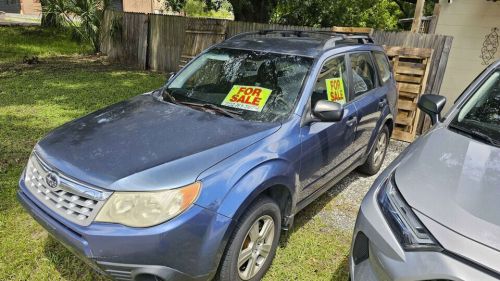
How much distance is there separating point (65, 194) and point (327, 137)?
2.08 m

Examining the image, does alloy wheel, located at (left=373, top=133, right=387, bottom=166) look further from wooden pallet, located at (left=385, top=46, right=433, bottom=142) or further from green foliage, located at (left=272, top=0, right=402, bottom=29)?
green foliage, located at (left=272, top=0, right=402, bottom=29)

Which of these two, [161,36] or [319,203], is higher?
[161,36]

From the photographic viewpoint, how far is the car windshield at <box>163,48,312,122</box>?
3.04 meters

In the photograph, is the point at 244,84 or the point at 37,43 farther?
the point at 37,43

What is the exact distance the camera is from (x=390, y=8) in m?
23.2

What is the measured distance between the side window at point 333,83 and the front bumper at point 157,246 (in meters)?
1.53

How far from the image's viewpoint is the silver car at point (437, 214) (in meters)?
1.69

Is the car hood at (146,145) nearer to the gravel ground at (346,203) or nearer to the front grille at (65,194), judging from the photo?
the front grille at (65,194)

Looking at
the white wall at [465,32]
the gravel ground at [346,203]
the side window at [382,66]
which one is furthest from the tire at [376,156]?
the white wall at [465,32]

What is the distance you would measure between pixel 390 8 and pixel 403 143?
64.5ft

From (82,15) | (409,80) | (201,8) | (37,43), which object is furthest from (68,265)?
(201,8)

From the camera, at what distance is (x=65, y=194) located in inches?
90.9

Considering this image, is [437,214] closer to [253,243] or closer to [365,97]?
[253,243]

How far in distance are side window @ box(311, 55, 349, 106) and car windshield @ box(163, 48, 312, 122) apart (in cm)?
17
